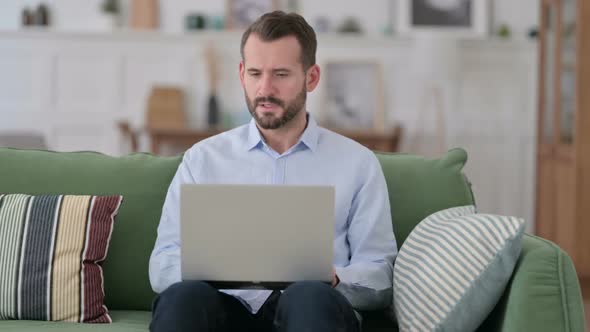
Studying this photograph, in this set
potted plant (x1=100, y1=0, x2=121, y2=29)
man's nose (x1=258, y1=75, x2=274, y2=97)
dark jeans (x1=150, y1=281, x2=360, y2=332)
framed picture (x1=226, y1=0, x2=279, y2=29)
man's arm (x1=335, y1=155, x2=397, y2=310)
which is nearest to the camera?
dark jeans (x1=150, y1=281, x2=360, y2=332)

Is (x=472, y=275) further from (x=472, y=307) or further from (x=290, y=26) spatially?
(x=290, y=26)

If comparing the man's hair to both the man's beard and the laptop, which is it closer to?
the man's beard

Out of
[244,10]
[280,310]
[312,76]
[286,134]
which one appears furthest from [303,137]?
[244,10]

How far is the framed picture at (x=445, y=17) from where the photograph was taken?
5.93 meters

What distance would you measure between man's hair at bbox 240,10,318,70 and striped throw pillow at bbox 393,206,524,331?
563mm

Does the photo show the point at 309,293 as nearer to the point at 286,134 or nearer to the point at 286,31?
A: the point at 286,134

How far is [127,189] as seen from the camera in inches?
87.6

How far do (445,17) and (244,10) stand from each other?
1458 mm

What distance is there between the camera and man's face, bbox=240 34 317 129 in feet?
6.58

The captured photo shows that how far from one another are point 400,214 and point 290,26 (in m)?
0.59

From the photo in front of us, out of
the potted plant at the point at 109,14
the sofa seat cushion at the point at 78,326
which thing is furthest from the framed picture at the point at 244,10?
the sofa seat cushion at the point at 78,326

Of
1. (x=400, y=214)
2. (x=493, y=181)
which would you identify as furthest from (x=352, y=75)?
(x=400, y=214)

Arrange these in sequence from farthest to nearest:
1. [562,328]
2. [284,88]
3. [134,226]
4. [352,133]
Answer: [352,133] < [134,226] < [284,88] < [562,328]

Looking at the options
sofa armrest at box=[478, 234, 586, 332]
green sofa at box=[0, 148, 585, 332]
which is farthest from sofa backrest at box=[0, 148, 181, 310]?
sofa armrest at box=[478, 234, 586, 332]
